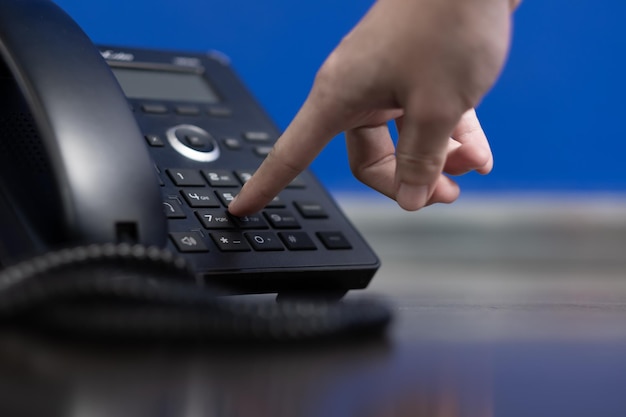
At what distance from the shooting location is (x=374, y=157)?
51 centimetres

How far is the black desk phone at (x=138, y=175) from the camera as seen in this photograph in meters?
0.34

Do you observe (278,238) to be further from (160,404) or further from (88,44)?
(160,404)

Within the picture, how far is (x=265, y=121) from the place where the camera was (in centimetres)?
58

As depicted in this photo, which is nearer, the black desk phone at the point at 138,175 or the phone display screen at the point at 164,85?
the black desk phone at the point at 138,175

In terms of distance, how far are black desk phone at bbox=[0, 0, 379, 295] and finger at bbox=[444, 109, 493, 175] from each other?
0.08 m

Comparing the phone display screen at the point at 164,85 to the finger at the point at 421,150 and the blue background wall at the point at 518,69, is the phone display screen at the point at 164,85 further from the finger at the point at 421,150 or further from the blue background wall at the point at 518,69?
the blue background wall at the point at 518,69

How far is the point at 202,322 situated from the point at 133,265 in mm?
52

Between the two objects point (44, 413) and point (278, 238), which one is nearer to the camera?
point (44, 413)

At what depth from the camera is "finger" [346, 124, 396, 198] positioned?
0.50m

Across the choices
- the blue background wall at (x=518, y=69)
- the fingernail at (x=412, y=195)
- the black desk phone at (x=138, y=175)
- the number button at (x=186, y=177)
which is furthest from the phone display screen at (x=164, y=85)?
the blue background wall at (x=518, y=69)

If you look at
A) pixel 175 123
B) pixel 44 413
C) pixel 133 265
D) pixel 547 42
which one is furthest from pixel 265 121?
pixel 547 42

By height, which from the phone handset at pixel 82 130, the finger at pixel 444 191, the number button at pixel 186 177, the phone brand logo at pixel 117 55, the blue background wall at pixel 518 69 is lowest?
the blue background wall at pixel 518 69

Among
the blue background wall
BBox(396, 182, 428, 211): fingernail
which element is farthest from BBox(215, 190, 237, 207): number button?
the blue background wall

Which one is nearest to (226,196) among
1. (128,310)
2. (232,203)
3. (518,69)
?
(232,203)
